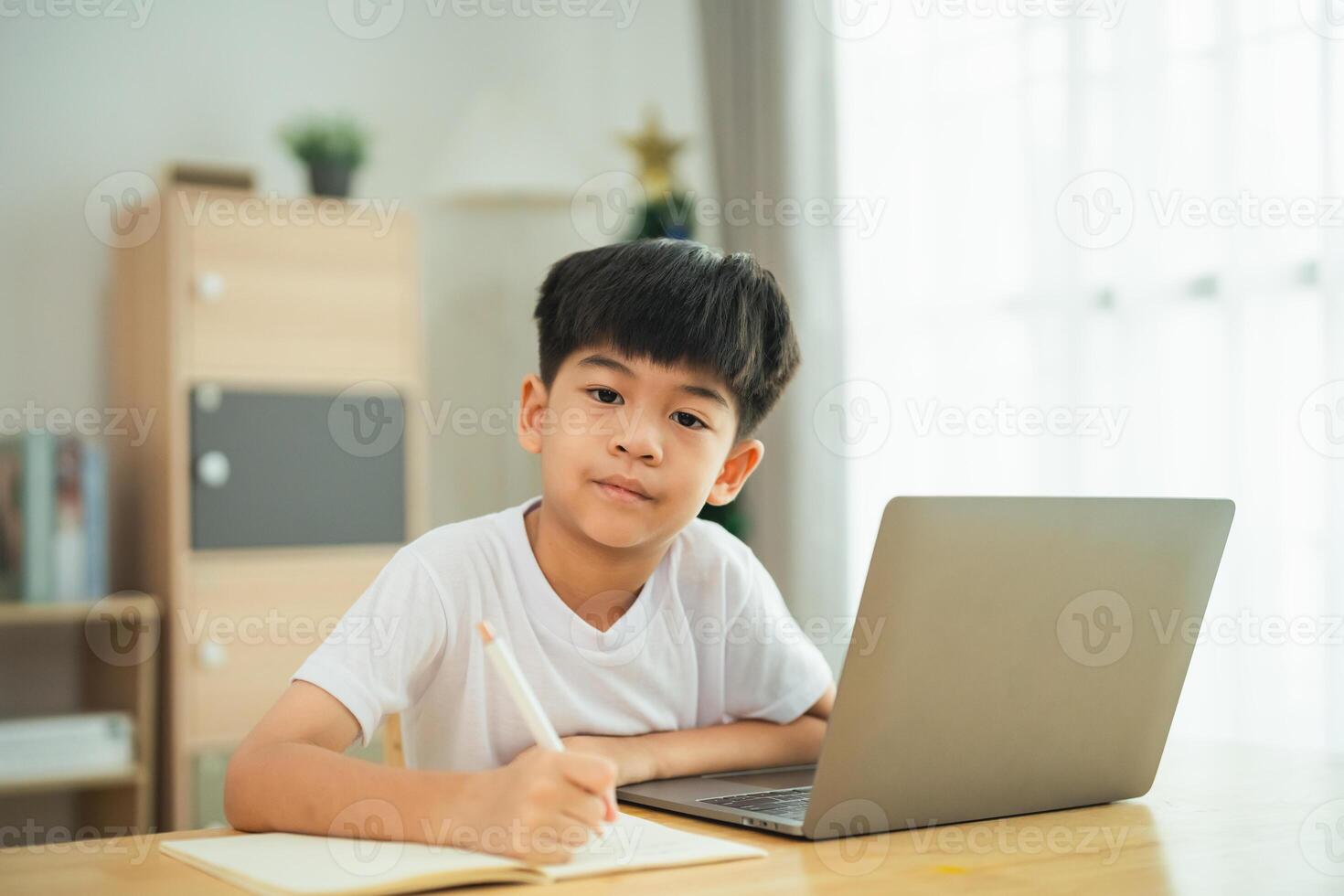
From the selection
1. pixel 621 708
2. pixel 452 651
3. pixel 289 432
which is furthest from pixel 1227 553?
pixel 289 432

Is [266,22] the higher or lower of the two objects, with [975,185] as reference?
higher

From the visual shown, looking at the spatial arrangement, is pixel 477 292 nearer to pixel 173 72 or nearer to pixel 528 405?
pixel 173 72

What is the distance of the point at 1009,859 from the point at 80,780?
2.23 m

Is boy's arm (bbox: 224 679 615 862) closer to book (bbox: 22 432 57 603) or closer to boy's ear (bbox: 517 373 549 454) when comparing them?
boy's ear (bbox: 517 373 549 454)

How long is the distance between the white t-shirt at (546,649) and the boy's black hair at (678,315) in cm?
18

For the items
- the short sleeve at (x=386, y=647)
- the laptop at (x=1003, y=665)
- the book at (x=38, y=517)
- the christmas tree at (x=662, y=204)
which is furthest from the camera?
the christmas tree at (x=662, y=204)

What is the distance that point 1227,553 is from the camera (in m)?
2.40

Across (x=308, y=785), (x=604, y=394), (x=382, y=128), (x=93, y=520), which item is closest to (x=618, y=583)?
(x=604, y=394)

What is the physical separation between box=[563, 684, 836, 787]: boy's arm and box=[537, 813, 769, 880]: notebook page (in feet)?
0.59

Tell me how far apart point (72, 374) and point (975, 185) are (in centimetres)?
210

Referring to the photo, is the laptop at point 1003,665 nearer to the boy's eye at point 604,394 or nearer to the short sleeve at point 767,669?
the short sleeve at point 767,669

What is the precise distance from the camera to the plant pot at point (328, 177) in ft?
10.0

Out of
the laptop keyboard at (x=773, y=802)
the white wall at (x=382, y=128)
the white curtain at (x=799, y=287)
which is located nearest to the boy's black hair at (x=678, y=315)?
the laptop keyboard at (x=773, y=802)

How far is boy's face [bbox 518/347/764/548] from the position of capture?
1.24 meters
